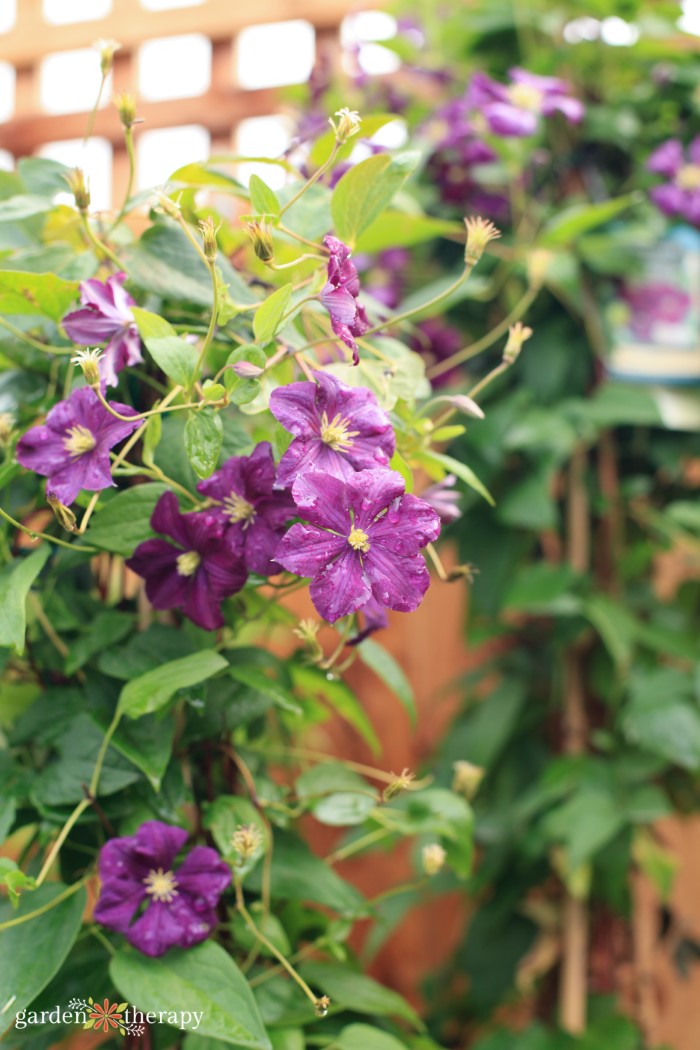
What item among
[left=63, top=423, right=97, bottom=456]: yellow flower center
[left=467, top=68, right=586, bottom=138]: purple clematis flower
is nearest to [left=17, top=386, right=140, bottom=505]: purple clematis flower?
[left=63, top=423, right=97, bottom=456]: yellow flower center

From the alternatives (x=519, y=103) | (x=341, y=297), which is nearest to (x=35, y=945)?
(x=341, y=297)

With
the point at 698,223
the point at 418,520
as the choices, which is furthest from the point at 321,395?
the point at 698,223

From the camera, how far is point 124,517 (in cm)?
53

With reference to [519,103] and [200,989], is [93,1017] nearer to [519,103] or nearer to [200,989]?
[200,989]

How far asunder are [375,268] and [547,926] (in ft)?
2.47

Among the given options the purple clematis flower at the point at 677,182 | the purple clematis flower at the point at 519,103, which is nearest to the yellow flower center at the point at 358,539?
the purple clematis flower at the point at 519,103

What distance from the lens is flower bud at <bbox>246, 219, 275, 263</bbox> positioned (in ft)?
1.50

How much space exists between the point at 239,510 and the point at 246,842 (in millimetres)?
162

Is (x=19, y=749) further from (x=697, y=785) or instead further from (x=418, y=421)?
(x=697, y=785)

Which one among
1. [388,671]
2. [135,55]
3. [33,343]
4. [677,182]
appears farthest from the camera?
[135,55]

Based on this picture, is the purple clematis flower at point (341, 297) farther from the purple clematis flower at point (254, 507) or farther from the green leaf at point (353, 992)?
the green leaf at point (353, 992)

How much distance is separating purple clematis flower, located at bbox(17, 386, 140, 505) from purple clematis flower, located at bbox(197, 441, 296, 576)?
0.05 m

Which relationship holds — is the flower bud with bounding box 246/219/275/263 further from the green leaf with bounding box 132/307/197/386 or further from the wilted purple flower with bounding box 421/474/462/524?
the wilted purple flower with bounding box 421/474/462/524

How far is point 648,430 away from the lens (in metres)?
1.15
